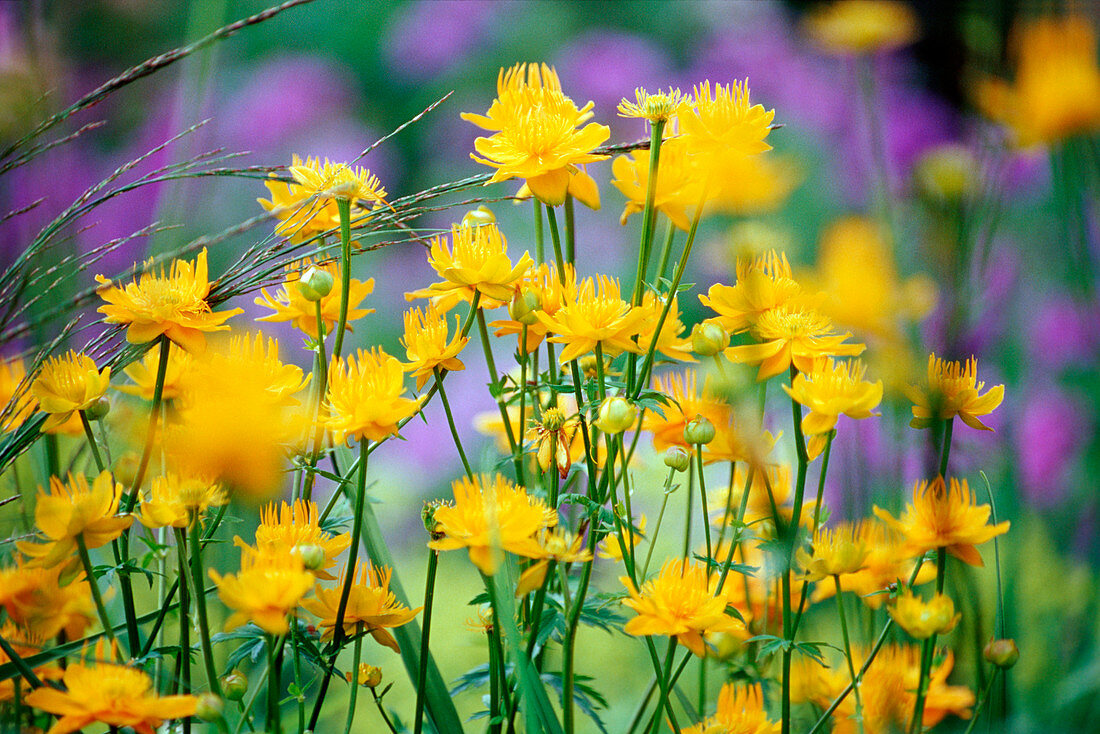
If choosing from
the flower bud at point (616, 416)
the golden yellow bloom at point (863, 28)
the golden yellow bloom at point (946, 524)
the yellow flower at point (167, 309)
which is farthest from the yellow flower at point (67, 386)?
the golden yellow bloom at point (863, 28)

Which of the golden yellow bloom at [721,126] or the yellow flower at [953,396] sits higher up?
the golden yellow bloom at [721,126]

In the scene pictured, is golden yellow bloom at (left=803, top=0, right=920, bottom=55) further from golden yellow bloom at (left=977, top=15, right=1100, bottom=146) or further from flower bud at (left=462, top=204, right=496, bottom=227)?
flower bud at (left=462, top=204, right=496, bottom=227)

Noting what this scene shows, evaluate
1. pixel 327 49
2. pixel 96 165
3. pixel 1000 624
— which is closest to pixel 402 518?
pixel 96 165

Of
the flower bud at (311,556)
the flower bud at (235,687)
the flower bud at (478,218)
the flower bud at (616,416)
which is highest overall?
the flower bud at (478,218)

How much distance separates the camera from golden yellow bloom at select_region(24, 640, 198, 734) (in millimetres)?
344

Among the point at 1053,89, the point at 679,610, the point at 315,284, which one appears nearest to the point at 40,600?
the point at 315,284

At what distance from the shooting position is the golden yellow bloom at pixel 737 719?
0.44 metres

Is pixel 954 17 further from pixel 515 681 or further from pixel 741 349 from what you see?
pixel 515 681

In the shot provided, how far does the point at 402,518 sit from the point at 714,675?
816mm

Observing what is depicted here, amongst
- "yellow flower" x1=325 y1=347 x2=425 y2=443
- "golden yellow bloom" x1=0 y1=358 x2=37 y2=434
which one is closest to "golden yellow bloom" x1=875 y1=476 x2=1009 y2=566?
"yellow flower" x1=325 y1=347 x2=425 y2=443

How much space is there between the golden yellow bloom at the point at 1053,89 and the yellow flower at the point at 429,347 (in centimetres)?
36

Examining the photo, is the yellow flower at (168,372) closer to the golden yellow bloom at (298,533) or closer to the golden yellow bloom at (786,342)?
the golden yellow bloom at (298,533)

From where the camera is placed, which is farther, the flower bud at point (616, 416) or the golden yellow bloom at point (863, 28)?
the golden yellow bloom at point (863, 28)

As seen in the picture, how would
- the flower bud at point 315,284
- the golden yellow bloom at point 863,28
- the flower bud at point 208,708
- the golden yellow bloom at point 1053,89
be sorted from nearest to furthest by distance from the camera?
1. the flower bud at point 208,708
2. the flower bud at point 315,284
3. the golden yellow bloom at point 1053,89
4. the golden yellow bloom at point 863,28
